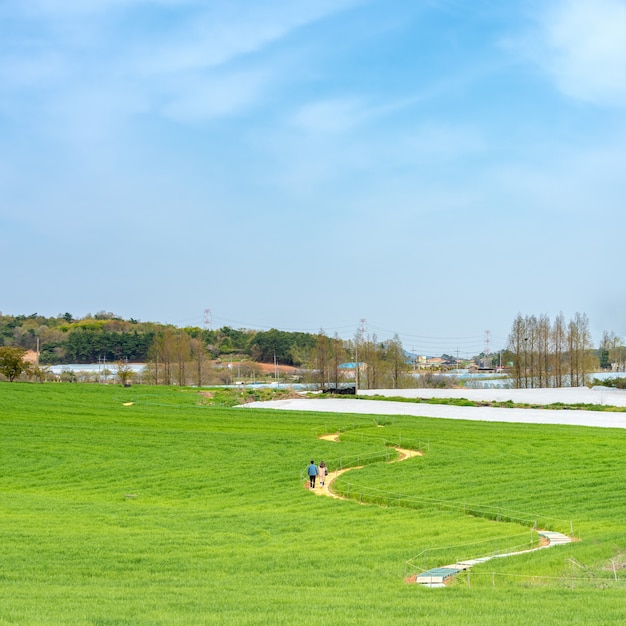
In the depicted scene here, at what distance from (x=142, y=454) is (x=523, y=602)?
138 ft

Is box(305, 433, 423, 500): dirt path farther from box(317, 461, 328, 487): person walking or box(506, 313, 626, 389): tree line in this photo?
box(506, 313, 626, 389): tree line

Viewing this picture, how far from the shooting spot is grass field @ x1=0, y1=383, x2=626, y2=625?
2081 cm

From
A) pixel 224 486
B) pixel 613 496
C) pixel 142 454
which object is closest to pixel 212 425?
pixel 142 454

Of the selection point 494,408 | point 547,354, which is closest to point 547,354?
point 547,354

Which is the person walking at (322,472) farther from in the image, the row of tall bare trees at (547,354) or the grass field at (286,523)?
the row of tall bare trees at (547,354)

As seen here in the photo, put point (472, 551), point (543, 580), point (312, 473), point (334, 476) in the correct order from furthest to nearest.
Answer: point (334, 476), point (312, 473), point (472, 551), point (543, 580)

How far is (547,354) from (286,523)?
104870 mm

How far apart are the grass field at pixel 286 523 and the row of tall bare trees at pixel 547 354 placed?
56771 millimetres

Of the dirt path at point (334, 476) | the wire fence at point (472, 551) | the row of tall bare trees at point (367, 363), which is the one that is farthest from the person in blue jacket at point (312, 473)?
the row of tall bare trees at point (367, 363)

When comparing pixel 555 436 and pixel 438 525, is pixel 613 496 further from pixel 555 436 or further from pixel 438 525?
pixel 555 436

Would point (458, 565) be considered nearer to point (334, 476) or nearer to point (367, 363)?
point (334, 476)

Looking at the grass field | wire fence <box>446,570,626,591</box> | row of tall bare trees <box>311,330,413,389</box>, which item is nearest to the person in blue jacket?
the grass field

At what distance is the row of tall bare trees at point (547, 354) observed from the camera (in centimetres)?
13188

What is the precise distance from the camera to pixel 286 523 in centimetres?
3622
